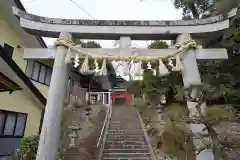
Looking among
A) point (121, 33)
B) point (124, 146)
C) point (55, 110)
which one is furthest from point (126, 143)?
point (121, 33)

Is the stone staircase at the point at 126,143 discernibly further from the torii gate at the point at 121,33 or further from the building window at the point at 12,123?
the building window at the point at 12,123

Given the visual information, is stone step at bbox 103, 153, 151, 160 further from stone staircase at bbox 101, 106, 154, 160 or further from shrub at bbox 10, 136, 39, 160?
shrub at bbox 10, 136, 39, 160

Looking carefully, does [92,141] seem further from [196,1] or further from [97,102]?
[97,102]

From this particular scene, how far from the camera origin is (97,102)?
79.4ft

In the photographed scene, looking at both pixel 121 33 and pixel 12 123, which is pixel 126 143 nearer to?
pixel 121 33

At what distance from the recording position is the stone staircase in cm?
861

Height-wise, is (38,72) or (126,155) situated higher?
(38,72)

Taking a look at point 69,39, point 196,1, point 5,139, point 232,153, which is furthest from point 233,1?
point 5,139

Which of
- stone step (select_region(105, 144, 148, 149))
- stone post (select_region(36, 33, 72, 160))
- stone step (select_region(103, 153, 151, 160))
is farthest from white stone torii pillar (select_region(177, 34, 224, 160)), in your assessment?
stone step (select_region(105, 144, 148, 149))

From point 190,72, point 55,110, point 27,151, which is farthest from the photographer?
point 27,151

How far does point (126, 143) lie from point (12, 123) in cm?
564

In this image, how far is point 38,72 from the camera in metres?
14.6

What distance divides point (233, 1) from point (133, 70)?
836 cm

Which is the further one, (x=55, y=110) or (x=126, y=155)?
(x=126, y=155)
